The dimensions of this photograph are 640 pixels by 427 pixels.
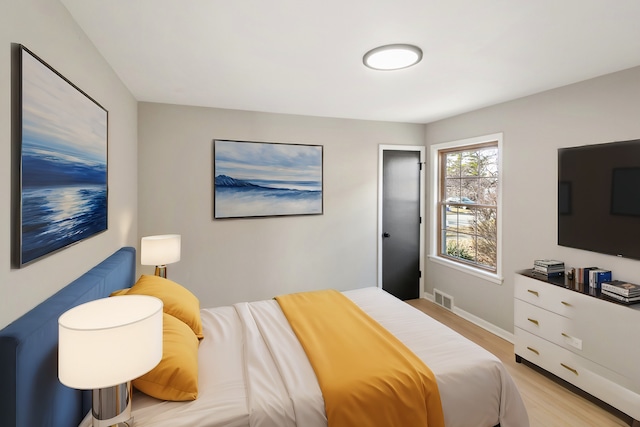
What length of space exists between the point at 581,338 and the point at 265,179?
324cm

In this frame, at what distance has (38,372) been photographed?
112 centimetres

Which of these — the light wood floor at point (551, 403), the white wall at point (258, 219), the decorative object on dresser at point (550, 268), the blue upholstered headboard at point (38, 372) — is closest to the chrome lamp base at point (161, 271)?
the white wall at point (258, 219)

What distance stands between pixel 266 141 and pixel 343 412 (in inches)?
119

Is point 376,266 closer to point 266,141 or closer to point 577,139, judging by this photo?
point 266,141

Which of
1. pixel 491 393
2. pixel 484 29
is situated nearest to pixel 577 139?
pixel 484 29

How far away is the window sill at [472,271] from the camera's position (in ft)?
11.7

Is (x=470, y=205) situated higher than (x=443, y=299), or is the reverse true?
(x=470, y=205)

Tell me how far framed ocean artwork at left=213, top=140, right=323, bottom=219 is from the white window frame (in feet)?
5.18

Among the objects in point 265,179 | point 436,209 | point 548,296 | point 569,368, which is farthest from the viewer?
point 436,209

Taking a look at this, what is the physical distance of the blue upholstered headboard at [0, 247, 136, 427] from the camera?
3.24 ft

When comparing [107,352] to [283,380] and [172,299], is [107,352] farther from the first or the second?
[172,299]

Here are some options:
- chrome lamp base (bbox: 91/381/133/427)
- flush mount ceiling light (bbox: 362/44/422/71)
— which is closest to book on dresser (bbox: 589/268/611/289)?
flush mount ceiling light (bbox: 362/44/422/71)

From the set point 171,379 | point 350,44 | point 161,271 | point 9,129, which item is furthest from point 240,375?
point 350,44

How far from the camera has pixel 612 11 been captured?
1698mm
